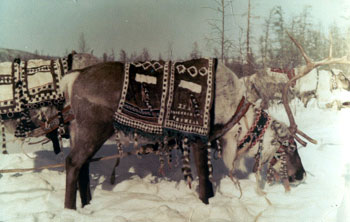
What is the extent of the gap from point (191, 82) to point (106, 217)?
1.37m

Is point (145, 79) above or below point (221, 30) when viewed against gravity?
below

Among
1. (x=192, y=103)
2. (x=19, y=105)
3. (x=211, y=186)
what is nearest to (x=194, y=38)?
(x=192, y=103)

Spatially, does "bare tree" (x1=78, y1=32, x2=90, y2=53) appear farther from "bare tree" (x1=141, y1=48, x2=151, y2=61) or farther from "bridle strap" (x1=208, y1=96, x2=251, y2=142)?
"bridle strap" (x1=208, y1=96, x2=251, y2=142)

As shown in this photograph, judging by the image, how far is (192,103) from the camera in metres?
2.31

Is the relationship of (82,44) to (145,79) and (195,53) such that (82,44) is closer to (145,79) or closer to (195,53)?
(145,79)

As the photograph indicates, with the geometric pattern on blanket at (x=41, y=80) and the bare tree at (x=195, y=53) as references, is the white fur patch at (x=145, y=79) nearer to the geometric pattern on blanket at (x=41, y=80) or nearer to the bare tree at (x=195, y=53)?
the bare tree at (x=195, y=53)

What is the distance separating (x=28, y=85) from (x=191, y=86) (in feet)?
5.06

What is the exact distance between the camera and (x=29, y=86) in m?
2.60

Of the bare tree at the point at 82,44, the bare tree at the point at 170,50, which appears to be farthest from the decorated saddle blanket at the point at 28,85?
the bare tree at the point at 170,50

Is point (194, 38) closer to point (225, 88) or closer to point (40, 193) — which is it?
point (225, 88)

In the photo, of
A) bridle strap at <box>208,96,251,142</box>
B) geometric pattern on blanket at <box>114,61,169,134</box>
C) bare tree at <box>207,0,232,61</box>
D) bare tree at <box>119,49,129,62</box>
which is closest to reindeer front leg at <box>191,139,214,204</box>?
bridle strap at <box>208,96,251,142</box>

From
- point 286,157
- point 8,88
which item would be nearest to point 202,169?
point 286,157

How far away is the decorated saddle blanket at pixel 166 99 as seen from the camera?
2285 millimetres

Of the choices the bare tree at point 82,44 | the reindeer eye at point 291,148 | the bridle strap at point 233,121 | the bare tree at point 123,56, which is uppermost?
the bare tree at point 82,44
